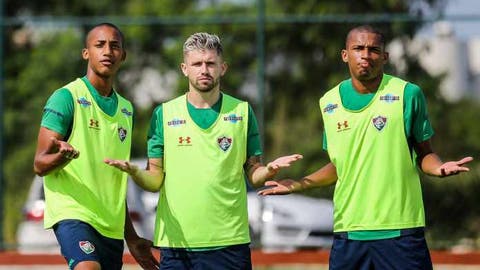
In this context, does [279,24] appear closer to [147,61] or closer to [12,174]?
[147,61]

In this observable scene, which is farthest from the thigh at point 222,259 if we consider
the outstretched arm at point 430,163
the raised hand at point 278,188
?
the outstretched arm at point 430,163

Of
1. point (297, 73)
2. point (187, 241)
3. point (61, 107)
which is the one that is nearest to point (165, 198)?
point (187, 241)

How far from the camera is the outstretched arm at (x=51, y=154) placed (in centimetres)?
708

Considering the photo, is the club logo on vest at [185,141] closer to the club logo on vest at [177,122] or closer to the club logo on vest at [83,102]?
the club logo on vest at [177,122]

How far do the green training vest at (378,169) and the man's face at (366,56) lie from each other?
0.41 ft

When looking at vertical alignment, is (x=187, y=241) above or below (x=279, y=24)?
below

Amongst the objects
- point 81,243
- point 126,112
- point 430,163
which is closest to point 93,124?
point 126,112

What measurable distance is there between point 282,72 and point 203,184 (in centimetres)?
929

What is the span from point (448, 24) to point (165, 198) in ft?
24.4

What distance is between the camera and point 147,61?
16.7 m

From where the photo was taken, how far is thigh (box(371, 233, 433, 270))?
23.5ft

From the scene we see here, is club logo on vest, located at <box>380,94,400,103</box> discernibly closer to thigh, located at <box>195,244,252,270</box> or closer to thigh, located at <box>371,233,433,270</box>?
thigh, located at <box>371,233,433,270</box>

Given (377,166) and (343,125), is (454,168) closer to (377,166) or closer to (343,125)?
(377,166)

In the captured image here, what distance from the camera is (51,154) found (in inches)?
289
